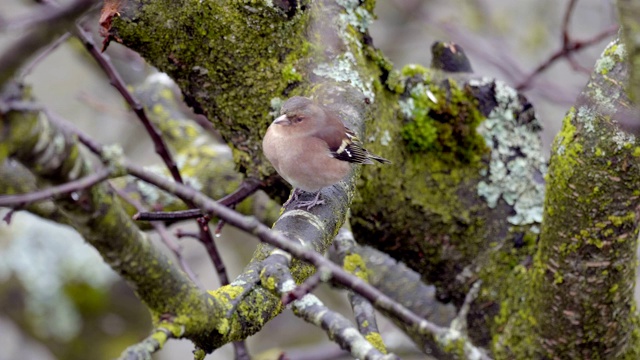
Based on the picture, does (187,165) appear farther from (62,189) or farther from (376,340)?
(62,189)

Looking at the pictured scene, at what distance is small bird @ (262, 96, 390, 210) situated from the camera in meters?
2.54

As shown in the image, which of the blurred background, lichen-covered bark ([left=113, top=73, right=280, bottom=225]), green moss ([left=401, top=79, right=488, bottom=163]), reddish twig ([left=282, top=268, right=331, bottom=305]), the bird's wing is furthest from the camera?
the blurred background

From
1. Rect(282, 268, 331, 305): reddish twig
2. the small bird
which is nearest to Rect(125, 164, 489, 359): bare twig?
Rect(282, 268, 331, 305): reddish twig

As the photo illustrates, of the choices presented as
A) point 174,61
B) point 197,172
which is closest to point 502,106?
point 174,61

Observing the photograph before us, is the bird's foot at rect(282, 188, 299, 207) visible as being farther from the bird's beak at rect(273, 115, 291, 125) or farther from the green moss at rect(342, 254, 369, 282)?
the green moss at rect(342, 254, 369, 282)

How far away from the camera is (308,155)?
2.74 m

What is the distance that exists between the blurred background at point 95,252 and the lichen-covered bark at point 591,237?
1.48 m

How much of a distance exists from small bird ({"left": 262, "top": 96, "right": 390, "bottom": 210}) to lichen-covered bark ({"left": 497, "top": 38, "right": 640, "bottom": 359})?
752mm

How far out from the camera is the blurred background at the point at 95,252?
498cm

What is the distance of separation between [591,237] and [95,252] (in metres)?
3.61

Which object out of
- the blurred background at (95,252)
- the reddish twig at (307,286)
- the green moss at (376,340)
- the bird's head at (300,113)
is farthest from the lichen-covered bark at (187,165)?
the reddish twig at (307,286)

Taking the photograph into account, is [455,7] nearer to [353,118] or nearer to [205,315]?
[353,118]

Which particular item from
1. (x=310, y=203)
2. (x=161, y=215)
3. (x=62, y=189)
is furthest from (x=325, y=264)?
(x=161, y=215)

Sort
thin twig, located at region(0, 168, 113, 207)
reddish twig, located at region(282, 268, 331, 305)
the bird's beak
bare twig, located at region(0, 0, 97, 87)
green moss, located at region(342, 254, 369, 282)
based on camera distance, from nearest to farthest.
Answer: bare twig, located at region(0, 0, 97, 87) → thin twig, located at region(0, 168, 113, 207) → reddish twig, located at region(282, 268, 331, 305) → the bird's beak → green moss, located at region(342, 254, 369, 282)
